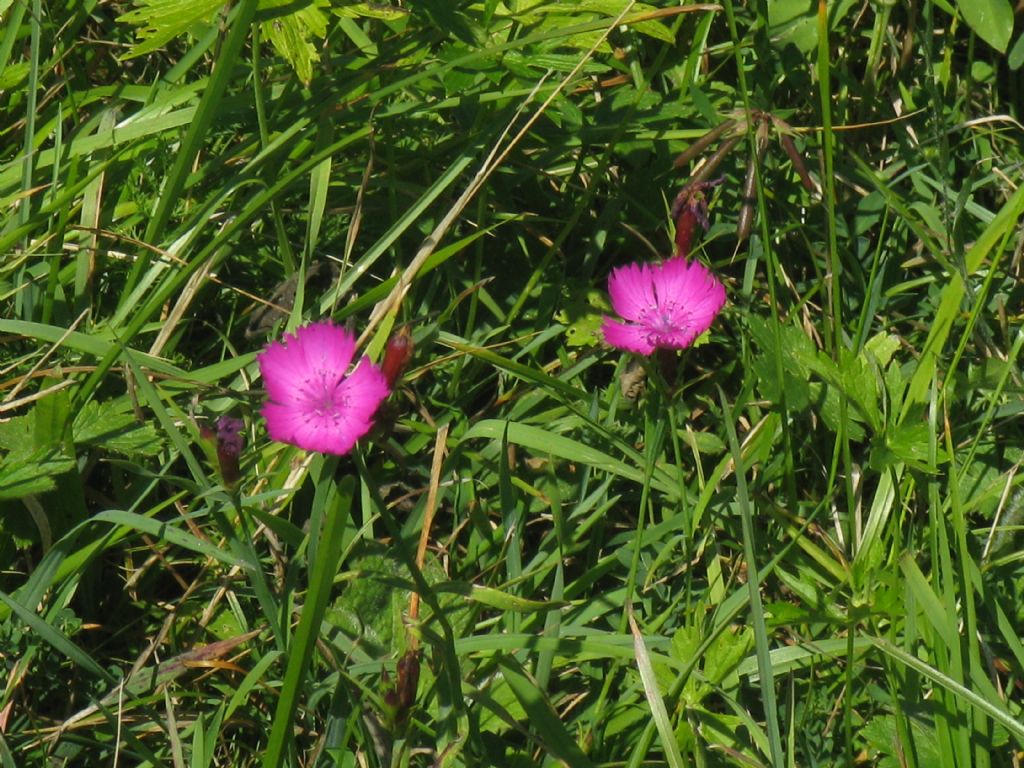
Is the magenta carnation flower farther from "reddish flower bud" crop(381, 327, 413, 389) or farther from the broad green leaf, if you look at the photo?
the broad green leaf

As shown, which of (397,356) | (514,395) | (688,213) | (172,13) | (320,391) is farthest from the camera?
(514,395)

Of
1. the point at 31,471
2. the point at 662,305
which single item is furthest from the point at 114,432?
the point at 662,305

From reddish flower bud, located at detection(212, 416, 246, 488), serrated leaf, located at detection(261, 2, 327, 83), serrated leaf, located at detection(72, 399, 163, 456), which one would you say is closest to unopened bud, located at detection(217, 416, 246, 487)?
reddish flower bud, located at detection(212, 416, 246, 488)

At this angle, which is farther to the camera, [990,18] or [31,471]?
[990,18]

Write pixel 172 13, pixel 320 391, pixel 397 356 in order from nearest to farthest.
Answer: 1. pixel 397 356
2. pixel 320 391
3. pixel 172 13

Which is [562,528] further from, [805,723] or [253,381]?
[253,381]

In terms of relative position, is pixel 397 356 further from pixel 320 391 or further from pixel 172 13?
pixel 172 13

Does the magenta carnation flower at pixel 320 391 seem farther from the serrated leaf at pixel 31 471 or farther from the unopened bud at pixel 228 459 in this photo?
the serrated leaf at pixel 31 471

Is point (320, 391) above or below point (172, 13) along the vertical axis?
below

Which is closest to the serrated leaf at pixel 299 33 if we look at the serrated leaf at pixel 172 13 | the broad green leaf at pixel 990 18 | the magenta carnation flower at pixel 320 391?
the serrated leaf at pixel 172 13
